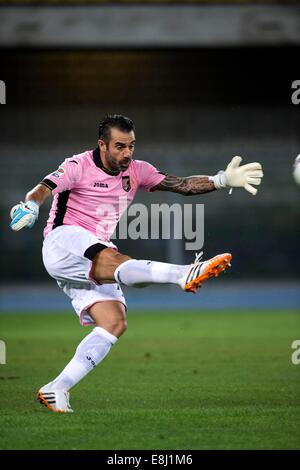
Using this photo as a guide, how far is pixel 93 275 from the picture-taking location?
5.93 m

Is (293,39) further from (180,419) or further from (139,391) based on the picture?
(180,419)

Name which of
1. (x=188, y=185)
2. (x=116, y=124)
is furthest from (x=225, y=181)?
→ (x=116, y=124)

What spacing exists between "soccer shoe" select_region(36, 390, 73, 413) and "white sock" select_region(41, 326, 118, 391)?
0.13ft

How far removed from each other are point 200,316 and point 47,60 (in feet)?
20.4

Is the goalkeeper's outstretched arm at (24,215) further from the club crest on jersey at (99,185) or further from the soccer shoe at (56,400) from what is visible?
the soccer shoe at (56,400)

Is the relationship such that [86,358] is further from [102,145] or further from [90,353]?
[102,145]

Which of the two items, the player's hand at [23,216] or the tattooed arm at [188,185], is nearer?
the player's hand at [23,216]

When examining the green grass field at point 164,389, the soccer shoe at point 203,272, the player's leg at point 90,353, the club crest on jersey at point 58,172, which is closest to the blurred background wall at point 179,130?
the green grass field at point 164,389

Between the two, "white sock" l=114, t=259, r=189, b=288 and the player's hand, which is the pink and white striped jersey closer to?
the player's hand

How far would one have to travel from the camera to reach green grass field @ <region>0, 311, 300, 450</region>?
16.5 ft

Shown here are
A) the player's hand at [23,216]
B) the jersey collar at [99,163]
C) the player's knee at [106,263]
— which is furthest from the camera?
the jersey collar at [99,163]

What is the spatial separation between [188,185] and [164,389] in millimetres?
1601

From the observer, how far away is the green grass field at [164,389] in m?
5.02
